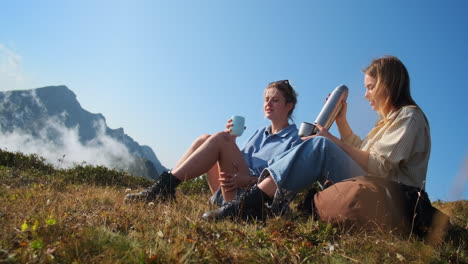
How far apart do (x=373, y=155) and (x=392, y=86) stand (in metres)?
0.78

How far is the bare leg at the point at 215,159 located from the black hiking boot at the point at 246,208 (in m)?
0.77

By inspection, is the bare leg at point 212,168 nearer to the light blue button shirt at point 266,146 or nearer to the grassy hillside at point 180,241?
the light blue button shirt at point 266,146

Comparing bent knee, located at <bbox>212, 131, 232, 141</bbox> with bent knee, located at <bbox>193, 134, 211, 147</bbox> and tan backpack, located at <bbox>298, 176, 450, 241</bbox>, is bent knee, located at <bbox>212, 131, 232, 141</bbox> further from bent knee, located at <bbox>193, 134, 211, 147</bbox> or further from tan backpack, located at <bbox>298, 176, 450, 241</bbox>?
tan backpack, located at <bbox>298, 176, 450, 241</bbox>

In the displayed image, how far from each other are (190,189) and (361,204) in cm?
547

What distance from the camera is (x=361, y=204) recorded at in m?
2.71

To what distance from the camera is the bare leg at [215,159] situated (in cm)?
392

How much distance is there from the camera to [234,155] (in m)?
4.06

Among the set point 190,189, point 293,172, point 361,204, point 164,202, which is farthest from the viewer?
point 190,189

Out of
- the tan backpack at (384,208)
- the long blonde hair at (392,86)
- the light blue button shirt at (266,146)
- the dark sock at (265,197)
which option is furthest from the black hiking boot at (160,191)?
the long blonde hair at (392,86)

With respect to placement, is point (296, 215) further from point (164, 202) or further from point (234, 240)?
point (164, 202)

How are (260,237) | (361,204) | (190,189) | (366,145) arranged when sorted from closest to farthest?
(260,237) → (361,204) → (366,145) → (190,189)

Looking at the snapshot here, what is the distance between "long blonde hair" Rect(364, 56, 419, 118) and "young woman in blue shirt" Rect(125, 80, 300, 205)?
1.26 m

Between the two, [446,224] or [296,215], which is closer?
[446,224]

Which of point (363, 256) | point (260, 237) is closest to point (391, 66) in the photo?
point (363, 256)
